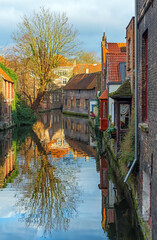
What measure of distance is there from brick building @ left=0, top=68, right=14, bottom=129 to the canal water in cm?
1261

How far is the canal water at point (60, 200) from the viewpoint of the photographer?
839 cm

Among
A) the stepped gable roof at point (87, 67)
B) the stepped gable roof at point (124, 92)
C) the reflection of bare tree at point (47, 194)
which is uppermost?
the stepped gable roof at point (87, 67)

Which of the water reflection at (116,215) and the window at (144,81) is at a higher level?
the window at (144,81)

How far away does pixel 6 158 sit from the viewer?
18016 mm

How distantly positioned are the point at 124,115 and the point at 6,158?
7399 mm

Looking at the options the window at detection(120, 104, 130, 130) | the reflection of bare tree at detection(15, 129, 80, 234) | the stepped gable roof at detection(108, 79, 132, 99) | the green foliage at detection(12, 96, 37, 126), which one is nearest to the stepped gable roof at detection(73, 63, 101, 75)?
the green foliage at detection(12, 96, 37, 126)

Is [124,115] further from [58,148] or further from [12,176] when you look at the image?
[58,148]

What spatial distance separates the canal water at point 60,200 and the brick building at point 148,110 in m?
1.01

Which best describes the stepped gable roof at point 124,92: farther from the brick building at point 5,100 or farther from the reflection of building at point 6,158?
the brick building at point 5,100

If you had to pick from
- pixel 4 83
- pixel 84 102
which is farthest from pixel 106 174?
pixel 84 102

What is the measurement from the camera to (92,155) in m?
19.9

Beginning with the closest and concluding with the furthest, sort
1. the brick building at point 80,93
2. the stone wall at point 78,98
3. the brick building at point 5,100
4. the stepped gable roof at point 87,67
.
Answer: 1. the brick building at point 5,100
2. the brick building at point 80,93
3. the stone wall at point 78,98
4. the stepped gable roof at point 87,67

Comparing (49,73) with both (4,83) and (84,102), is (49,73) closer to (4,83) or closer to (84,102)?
(4,83)

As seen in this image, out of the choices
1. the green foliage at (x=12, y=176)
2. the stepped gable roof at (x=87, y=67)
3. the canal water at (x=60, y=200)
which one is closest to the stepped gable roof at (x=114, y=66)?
the canal water at (x=60, y=200)
